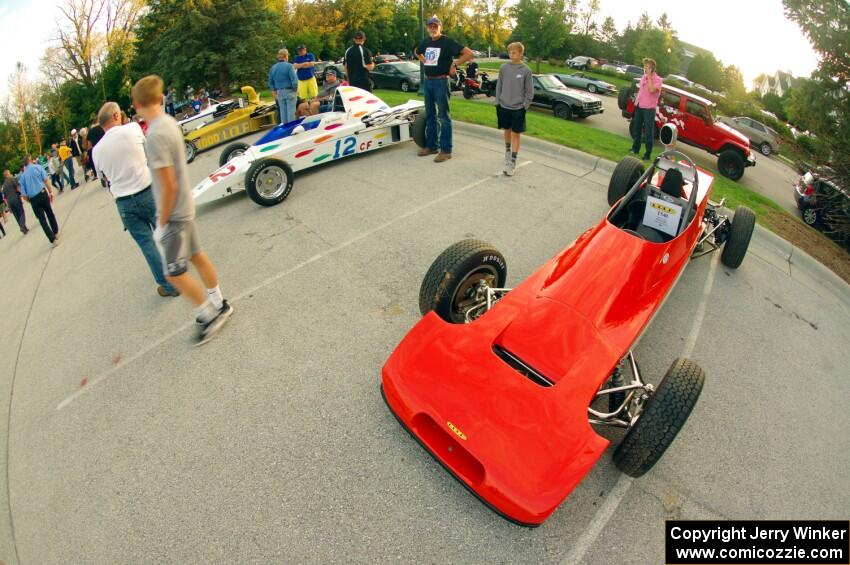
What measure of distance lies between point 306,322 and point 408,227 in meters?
2.07

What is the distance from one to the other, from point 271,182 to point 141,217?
96.5 inches

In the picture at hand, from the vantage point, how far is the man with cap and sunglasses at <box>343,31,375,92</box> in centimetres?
845

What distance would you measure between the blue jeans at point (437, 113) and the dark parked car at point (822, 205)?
6.47m

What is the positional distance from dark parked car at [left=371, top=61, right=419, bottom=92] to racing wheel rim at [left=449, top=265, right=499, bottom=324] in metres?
16.0

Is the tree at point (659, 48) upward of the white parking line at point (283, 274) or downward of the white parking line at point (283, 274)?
upward

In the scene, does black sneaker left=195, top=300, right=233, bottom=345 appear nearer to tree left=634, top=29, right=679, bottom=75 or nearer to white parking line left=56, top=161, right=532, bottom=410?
white parking line left=56, top=161, right=532, bottom=410

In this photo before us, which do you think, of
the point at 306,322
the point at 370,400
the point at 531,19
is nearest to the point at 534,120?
the point at 306,322

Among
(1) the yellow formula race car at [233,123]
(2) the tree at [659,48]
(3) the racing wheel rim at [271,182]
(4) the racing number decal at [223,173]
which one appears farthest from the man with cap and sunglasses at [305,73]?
(2) the tree at [659,48]

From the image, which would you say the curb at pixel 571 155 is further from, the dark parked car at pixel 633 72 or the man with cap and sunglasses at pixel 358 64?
the dark parked car at pixel 633 72

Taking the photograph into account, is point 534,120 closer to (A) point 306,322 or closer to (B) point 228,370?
(A) point 306,322

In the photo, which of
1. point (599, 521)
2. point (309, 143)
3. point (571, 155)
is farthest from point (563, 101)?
point (599, 521)

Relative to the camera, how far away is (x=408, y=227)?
5.83 m

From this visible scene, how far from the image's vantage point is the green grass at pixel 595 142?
760 cm

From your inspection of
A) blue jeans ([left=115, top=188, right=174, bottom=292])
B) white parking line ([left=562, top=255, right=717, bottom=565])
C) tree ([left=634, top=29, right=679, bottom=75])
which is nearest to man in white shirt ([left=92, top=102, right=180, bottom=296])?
blue jeans ([left=115, top=188, right=174, bottom=292])
